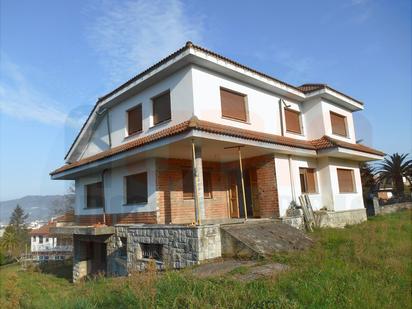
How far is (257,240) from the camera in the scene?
8141 millimetres

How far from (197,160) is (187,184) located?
2448 mm

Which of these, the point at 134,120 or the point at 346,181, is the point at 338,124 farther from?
the point at 134,120

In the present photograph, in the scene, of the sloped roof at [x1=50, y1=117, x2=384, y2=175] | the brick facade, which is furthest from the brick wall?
the sloped roof at [x1=50, y1=117, x2=384, y2=175]

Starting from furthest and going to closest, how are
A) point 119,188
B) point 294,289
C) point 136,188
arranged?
point 119,188, point 136,188, point 294,289

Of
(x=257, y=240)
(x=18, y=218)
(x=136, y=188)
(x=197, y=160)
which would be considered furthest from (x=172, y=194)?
(x=18, y=218)

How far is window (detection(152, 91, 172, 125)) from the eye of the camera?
11406mm

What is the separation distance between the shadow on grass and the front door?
30.5 ft

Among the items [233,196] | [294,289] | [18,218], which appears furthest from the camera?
[18,218]

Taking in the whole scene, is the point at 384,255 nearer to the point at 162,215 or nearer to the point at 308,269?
the point at 308,269

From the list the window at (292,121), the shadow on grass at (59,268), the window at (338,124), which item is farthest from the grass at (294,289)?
the shadow on grass at (59,268)

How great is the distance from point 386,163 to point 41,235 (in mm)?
57437

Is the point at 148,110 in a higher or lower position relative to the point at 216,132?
higher

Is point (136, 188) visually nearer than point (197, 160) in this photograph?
No

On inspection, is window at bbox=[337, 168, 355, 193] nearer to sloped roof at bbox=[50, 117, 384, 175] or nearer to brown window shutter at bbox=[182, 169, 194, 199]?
sloped roof at bbox=[50, 117, 384, 175]
